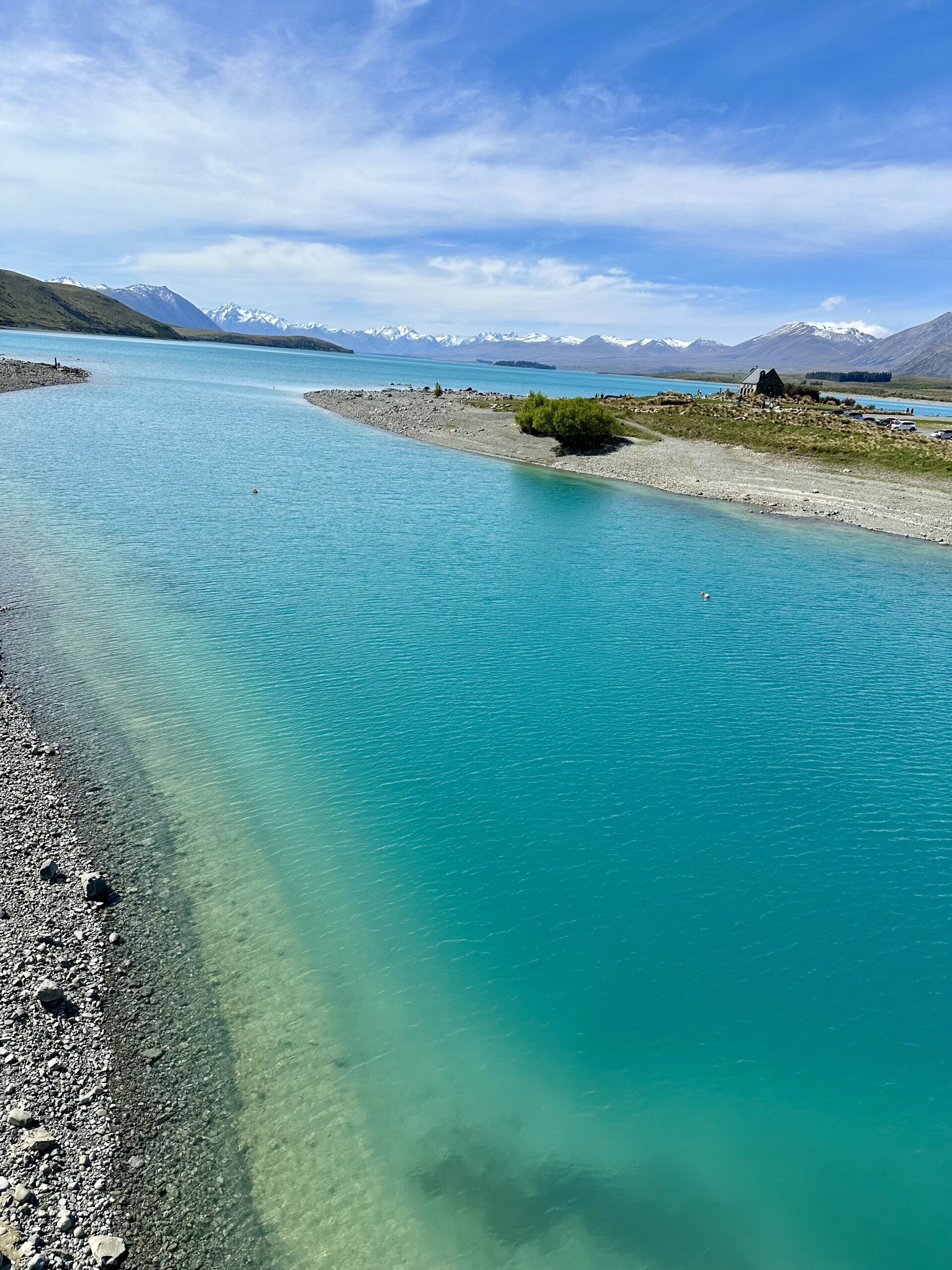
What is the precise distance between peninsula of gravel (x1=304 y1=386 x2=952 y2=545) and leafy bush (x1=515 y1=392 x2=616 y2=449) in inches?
59.5

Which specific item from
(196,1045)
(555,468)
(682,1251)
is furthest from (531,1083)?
(555,468)

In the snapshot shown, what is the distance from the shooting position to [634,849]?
19969 millimetres

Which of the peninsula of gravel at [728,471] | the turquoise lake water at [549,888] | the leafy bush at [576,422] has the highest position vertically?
the leafy bush at [576,422]

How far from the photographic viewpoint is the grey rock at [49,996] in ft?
43.5

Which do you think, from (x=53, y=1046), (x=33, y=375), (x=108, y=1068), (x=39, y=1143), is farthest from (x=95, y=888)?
(x=33, y=375)

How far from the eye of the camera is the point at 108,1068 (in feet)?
41.4

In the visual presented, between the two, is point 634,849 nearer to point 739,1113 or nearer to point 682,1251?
point 739,1113

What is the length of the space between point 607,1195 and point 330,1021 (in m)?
5.88

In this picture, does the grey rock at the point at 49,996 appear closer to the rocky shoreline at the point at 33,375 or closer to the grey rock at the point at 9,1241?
the grey rock at the point at 9,1241

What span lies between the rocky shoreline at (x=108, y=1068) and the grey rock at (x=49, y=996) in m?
0.02

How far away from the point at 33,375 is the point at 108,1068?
135 metres

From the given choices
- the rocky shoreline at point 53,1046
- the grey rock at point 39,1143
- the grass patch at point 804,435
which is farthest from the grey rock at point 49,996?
the grass patch at point 804,435

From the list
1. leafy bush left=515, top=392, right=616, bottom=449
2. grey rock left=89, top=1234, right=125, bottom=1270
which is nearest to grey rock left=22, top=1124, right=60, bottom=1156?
grey rock left=89, top=1234, right=125, bottom=1270

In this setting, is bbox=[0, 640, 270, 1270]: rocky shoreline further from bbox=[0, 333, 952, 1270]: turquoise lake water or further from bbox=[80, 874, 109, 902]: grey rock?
bbox=[0, 333, 952, 1270]: turquoise lake water
